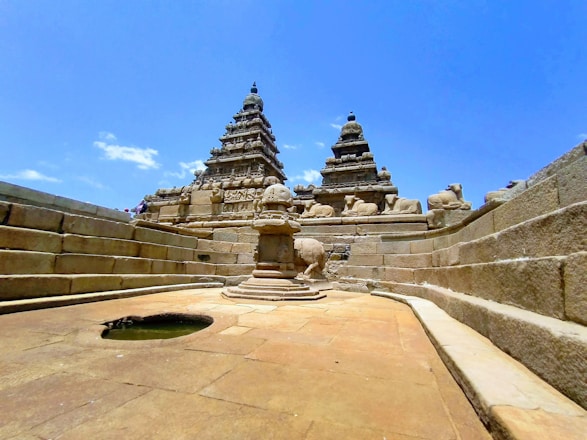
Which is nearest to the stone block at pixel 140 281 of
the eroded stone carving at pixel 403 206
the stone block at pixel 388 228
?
the stone block at pixel 388 228

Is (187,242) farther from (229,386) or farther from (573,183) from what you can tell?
(573,183)

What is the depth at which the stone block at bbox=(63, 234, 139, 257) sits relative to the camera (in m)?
4.65

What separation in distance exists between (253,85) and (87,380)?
37.7m

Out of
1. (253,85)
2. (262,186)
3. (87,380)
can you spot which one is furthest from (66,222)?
(253,85)

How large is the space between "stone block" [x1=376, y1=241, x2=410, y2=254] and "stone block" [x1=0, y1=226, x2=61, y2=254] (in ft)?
22.8

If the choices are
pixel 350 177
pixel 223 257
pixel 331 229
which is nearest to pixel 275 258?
pixel 223 257

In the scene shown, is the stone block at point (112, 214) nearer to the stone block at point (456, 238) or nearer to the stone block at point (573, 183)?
the stone block at point (456, 238)

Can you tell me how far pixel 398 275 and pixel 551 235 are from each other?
16.9 feet

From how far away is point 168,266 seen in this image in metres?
6.62

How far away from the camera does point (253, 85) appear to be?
35.0 metres

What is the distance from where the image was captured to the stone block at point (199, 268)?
23.7ft

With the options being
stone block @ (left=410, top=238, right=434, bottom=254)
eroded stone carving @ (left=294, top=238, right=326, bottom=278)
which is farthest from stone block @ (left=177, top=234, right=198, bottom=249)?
stone block @ (left=410, top=238, right=434, bottom=254)

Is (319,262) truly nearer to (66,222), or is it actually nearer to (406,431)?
(66,222)

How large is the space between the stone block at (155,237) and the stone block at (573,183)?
6.62 meters
